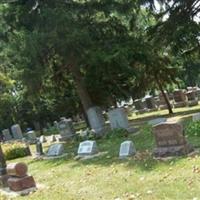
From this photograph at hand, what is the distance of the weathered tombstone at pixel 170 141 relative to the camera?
13484 mm

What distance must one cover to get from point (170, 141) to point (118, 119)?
973cm

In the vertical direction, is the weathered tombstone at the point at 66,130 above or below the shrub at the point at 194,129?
above

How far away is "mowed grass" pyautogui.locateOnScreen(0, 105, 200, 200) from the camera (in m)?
9.88

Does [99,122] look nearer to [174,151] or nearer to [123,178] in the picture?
[174,151]

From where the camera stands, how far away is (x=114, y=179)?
1219 centimetres

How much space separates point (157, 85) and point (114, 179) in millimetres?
25198

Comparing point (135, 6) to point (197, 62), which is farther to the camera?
point (197, 62)

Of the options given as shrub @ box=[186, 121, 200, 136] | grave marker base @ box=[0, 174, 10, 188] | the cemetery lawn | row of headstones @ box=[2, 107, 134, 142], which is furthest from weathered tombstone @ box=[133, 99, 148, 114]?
grave marker base @ box=[0, 174, 10, 188]

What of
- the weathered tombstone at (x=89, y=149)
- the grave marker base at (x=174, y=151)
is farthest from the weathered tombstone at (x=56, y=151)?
the grave marker base at (x=174, y=151)

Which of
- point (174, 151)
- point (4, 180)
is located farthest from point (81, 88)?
point (174, 151)

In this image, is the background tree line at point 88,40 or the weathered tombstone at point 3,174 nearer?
the weathered tombstone at point 3,174

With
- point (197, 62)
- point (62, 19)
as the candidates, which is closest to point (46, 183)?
point (62, 19)

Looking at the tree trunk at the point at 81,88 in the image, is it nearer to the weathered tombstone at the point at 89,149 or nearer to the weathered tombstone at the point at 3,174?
the weathered tombstone at the point at 89,149

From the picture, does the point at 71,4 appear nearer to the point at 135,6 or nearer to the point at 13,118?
the point at 135,6
